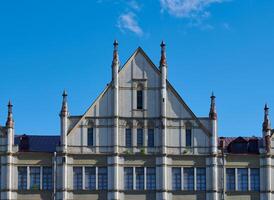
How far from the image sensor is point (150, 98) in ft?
285

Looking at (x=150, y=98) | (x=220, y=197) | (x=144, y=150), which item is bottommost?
(x=220, y=197)

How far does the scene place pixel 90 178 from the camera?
8462 cm

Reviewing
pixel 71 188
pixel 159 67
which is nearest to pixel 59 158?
pixel 71 188

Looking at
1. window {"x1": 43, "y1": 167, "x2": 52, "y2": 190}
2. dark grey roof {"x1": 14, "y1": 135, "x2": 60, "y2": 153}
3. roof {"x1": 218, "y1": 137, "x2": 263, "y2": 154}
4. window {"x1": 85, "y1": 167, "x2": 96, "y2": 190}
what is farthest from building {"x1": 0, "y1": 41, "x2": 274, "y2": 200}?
dark grey roof {"x1": 14, "y1": 135, "x2": 60, "y2": 153}

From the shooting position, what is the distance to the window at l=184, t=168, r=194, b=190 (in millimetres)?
85812

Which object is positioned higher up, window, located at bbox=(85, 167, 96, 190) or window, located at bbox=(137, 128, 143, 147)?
window, located at bbox=(137, 128, 143, 147)

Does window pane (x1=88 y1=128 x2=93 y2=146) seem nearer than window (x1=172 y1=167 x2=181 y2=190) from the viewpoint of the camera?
Yes

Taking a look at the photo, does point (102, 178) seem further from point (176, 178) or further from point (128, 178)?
point (176, 178)

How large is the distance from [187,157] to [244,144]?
7954mm

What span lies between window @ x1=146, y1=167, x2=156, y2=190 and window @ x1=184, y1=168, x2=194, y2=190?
368 cm

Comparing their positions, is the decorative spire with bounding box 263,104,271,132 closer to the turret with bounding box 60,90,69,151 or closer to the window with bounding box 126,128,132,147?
the window with bounding box 126,128,132,147

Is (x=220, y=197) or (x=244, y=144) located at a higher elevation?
(x=244, y=144)

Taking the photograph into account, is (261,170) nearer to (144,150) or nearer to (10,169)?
(144,150)

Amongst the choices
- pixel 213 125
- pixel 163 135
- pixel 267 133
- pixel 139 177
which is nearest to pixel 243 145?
pixel 267 133
